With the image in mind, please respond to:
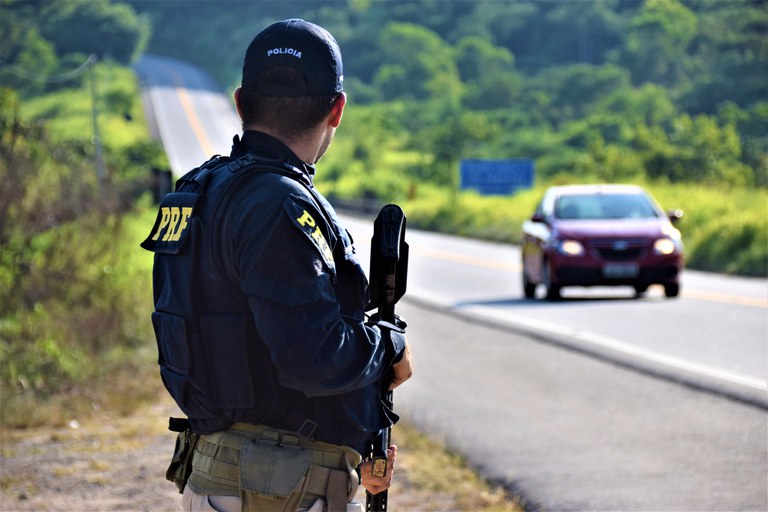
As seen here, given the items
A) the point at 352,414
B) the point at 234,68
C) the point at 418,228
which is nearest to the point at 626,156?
the point at 418,228

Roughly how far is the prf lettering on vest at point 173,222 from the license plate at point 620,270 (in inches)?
582

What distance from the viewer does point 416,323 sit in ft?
55.9

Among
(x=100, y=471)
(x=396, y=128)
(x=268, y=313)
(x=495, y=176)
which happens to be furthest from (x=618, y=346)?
(x=396, y=128)

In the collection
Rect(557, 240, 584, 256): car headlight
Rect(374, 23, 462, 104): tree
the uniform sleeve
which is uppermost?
Rect(374, 23, 462, 104): tree

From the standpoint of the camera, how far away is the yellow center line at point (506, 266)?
17.6m

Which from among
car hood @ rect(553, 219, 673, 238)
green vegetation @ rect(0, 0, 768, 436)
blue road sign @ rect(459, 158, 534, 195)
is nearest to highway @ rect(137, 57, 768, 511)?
car hood @ rect(553, 219, 673, 238)

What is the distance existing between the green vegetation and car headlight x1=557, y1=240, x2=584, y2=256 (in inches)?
209

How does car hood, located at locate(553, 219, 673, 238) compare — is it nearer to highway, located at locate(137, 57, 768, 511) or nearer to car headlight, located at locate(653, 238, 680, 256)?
car headlight, located at locate(653, 238, 680, 256)

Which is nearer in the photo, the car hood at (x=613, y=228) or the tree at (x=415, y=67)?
the car hood at (x=613, y=228)

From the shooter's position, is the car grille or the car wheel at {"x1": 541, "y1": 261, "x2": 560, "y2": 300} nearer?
the car grille

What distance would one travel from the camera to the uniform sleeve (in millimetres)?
3084

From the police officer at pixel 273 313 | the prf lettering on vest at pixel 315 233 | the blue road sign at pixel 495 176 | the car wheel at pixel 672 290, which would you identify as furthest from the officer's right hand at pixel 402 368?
the blue road sign at pixel 495 176

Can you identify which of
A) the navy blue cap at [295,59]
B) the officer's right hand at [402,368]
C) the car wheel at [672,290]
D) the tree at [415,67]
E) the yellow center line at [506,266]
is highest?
the tree at [415,67]

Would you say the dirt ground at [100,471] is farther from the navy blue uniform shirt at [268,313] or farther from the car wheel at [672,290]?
the car wheel at [672,290]
